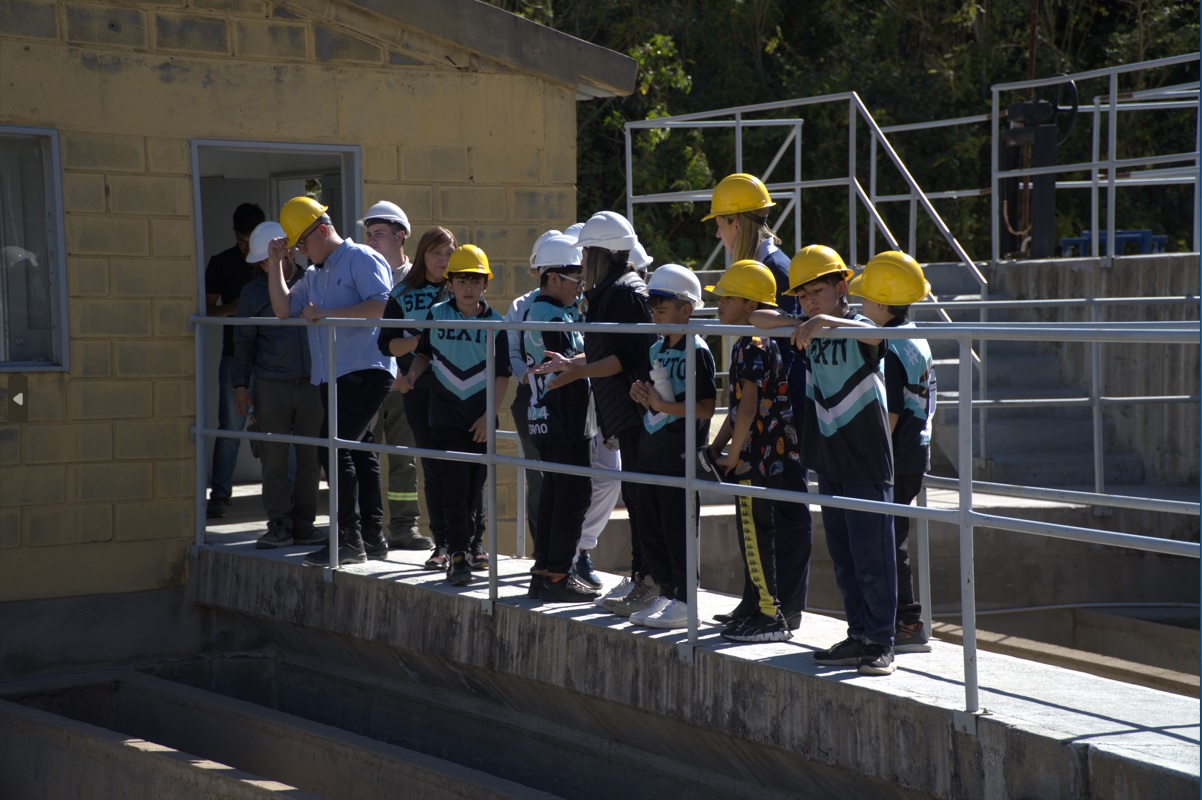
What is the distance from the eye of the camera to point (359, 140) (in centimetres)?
839

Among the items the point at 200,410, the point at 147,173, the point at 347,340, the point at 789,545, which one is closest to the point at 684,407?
the point at 789,545

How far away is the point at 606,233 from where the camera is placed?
5.74 meters

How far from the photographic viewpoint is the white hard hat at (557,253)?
6.10 meters

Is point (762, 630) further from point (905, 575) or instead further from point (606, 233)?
point (606, 233)

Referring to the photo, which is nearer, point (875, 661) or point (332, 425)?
point (875, 661)

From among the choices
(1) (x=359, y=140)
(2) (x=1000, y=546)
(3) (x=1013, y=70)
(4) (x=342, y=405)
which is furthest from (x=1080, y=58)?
(4) (x=342, y=405)

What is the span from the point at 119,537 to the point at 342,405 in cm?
174

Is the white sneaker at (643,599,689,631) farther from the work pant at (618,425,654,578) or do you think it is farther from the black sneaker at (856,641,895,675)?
the black sneaker at (856,641,895,675)

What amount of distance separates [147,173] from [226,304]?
47.5 inches

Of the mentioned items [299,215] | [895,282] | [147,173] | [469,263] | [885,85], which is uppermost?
[885,85]

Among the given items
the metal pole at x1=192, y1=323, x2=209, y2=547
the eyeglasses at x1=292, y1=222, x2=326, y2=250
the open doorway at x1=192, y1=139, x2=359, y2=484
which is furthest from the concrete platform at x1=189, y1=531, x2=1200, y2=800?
the open doorway at x1=192, y1=139, x2=359, y2=484

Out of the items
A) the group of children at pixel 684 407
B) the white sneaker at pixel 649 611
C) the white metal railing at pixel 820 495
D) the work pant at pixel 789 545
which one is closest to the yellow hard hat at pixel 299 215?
the white metal railing at pixel 820 495

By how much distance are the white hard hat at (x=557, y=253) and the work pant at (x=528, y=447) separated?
71cm

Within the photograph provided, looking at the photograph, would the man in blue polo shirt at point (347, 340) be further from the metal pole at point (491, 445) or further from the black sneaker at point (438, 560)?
the metal pole at point (491, 445)
